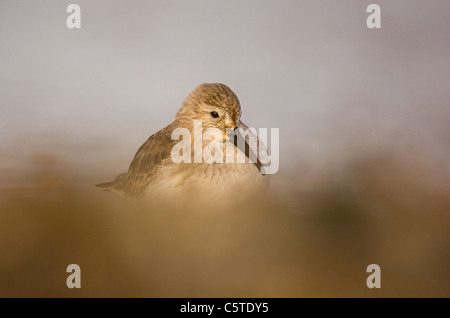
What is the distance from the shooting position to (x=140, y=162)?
13.2ft

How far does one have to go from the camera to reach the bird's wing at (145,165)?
3846 millimetres

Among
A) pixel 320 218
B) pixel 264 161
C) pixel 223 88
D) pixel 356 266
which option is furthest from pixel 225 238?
pixel 223 88

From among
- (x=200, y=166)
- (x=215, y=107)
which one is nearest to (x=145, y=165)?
(x=200, y=166)

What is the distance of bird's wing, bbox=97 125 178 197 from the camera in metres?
3.85

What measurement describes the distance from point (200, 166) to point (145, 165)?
0.60 m

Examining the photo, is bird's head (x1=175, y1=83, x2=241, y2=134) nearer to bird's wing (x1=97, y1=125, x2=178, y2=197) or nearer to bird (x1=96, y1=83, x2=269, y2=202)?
bird (x1=96, y1=83, x2=269, y2=202)

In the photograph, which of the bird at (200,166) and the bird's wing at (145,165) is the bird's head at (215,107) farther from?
the bird's wing at (145,165)

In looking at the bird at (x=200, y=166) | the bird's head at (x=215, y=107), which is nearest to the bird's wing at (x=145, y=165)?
the bird at (x=200, y=166)

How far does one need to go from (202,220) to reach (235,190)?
1193mm

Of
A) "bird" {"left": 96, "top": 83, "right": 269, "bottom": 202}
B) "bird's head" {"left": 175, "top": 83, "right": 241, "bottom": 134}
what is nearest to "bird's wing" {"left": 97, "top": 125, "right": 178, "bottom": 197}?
"bird" {"left": 96, "top": 83, "right": 269, "bottom": 202}

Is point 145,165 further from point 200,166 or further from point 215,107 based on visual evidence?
point 215,107

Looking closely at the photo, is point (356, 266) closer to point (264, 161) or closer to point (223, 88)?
point (264, 161)

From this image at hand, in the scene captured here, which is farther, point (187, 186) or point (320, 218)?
point (187, 186)

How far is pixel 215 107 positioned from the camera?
12.7 feet
